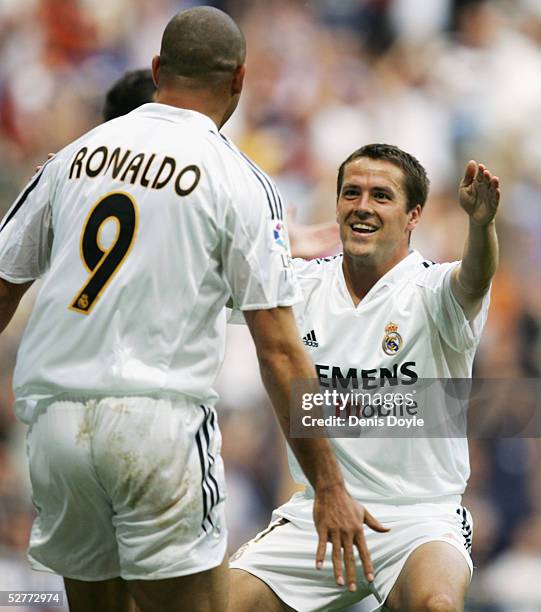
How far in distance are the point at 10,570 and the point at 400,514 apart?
3.47 meters

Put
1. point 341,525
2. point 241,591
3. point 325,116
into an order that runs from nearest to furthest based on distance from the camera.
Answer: point 341,525 → point 241,591 → point 325,116

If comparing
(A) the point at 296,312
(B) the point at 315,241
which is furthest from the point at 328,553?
(B) the point at 315,241

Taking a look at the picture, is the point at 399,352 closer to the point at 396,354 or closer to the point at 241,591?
the point at 396,354

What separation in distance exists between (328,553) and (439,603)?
2.24 feet

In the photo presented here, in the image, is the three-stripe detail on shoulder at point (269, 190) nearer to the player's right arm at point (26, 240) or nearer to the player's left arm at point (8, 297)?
the player's right arm at point (26, 240)

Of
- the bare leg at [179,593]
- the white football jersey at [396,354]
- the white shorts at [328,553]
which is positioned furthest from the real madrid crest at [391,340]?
the bare leg at [179,593]

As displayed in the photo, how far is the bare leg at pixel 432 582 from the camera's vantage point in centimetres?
400

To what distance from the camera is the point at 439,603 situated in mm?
3971

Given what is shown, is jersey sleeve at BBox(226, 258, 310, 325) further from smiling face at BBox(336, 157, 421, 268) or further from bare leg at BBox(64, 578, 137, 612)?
bare leg at BBox(64, 578, 137, 612)

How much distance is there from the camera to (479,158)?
8344mm

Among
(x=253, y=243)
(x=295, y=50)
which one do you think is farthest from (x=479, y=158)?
(x=253, y=243)

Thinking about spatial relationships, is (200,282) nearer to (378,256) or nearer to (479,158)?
(378,256)

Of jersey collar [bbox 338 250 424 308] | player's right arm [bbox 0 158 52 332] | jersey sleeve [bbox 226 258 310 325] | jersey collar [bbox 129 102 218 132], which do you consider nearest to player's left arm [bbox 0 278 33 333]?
player's right arm [bbox 0 158 52 332]

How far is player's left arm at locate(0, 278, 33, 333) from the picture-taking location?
146 inches
